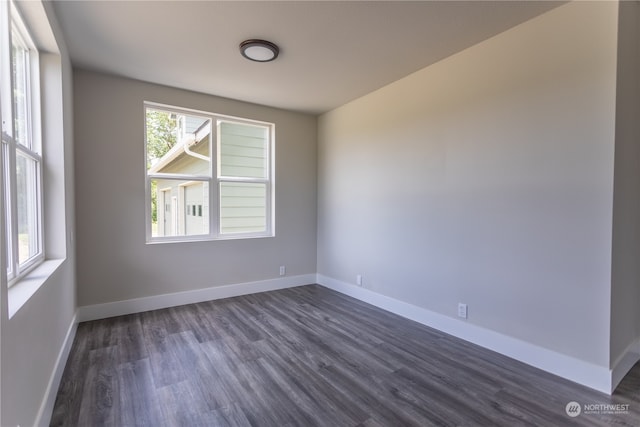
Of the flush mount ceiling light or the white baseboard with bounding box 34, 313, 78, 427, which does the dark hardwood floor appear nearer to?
the white baseboard with bounding box 34, 313, 78, 427

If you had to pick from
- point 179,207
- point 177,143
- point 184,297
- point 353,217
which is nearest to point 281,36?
point 177,143

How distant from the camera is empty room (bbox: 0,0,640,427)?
1.96 meters

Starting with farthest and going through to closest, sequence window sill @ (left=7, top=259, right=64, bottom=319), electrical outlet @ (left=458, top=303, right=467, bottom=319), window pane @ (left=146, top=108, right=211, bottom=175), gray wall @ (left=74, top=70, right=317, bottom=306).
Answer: window pane @ (left=146, top=108, right=211, bottom=175), gray wall @ (left=74, top=70, right=317, bottom=306), electrical outlet @ (left=458, top=303, right=467, bottom=319), window sill @ (left=7, top=259, right=64, bottom=319)

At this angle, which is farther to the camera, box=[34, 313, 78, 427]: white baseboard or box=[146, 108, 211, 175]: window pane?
box=[146, 108, 211, 175]: window pane

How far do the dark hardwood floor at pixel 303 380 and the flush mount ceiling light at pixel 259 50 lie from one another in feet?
8.56

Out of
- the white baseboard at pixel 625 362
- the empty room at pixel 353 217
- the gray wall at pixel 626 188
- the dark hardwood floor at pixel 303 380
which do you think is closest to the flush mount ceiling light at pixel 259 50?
the empty room at pixel 353 217

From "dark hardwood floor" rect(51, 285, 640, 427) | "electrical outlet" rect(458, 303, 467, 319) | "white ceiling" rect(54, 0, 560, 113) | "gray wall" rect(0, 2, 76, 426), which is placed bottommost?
"dark hardwood floor" rect(51, 285, 640, 427)

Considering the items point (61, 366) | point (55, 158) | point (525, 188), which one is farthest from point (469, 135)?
point (61, 366)

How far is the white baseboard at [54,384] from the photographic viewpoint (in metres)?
1.68

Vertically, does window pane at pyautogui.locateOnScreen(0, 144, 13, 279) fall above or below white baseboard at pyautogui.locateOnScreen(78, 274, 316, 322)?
above

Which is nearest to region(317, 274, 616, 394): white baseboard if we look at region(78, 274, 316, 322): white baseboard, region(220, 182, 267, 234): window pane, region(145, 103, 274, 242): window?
region(78, 274, 316, 322): white baseboard

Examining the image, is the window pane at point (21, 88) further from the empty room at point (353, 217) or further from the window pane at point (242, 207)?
the window pane at point (242, 207)

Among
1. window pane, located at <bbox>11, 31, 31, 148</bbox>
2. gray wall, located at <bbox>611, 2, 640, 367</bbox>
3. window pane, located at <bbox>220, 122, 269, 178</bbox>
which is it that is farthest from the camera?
window pane, located at <bbox>220, 122, 269, 178</bbox>

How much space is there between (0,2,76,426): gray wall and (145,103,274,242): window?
3.02 ft
